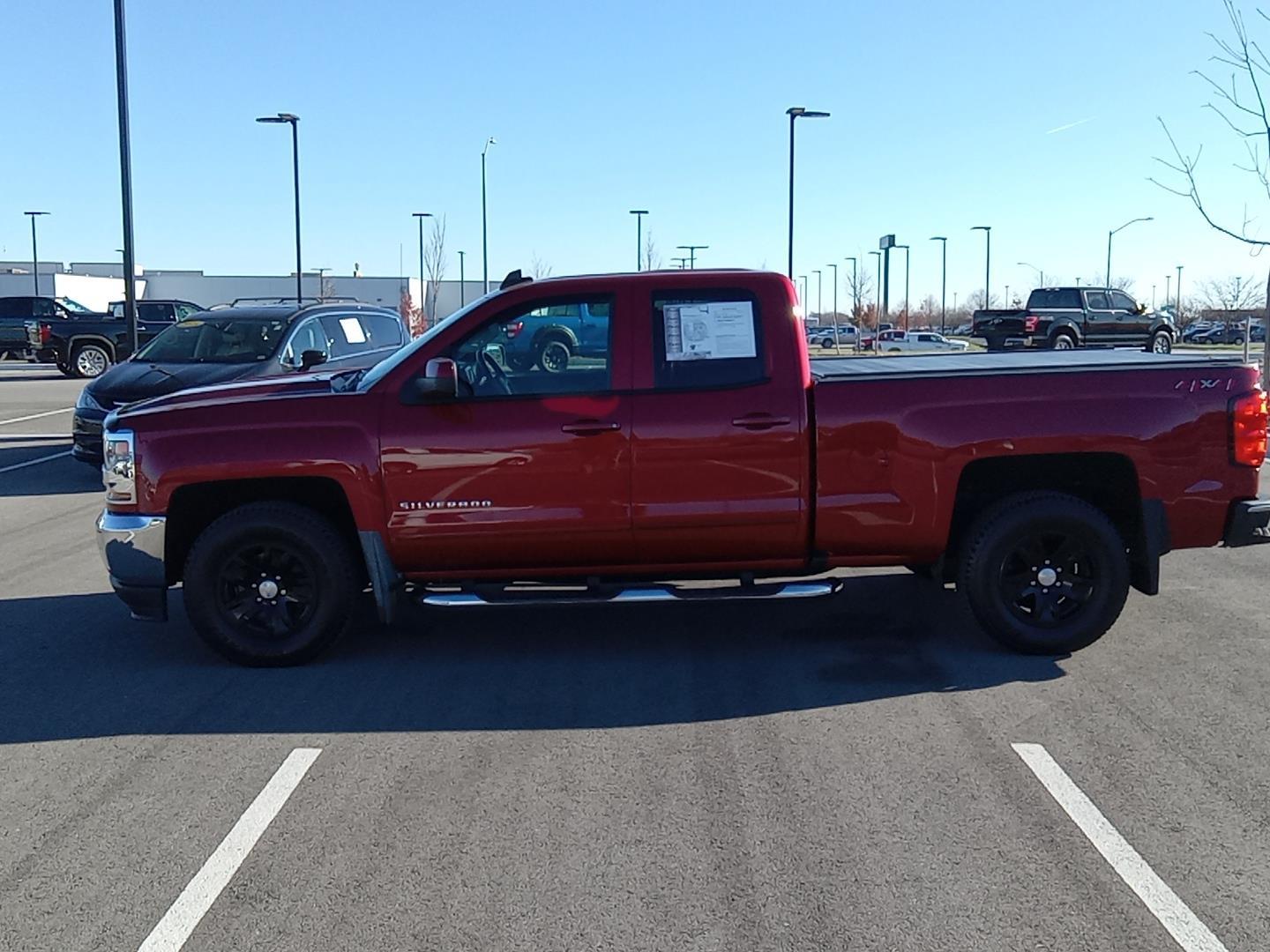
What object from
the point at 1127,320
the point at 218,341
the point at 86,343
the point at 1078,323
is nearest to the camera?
the point at 218,341

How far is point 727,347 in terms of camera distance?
6602mm

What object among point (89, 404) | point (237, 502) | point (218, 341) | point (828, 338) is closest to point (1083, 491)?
point (237, 502)

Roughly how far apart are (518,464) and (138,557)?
6.51 feet

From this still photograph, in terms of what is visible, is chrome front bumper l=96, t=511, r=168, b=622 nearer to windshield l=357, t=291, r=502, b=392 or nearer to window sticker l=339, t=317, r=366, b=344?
windshield l=357, t=291, r=502, b=392

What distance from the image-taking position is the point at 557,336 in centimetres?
665

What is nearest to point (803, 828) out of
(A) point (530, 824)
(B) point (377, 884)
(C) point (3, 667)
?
(A) point (530, 824)

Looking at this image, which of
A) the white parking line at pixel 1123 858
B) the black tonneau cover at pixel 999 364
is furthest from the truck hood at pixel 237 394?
the white parking line at pixel 1123 858

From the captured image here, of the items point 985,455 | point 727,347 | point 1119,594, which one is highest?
point 727,347

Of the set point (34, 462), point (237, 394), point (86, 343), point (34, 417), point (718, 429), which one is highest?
point (86, 343)

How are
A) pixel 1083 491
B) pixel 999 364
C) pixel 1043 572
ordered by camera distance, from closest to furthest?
pixel 1043 572, pixel 1083 491, pixel 999 364

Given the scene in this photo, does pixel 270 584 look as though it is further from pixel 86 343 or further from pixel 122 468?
pixel 86 343

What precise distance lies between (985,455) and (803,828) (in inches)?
104

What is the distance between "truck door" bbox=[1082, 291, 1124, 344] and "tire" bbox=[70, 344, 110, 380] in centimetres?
2461

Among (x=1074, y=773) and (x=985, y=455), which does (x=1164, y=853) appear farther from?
(x=985, y=455)
